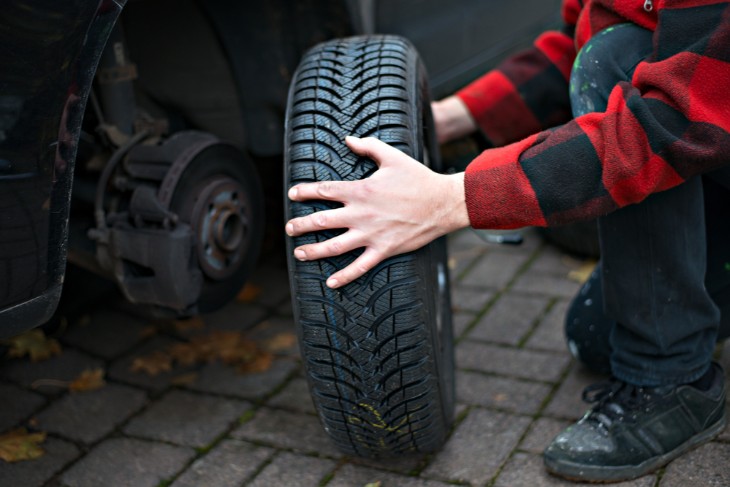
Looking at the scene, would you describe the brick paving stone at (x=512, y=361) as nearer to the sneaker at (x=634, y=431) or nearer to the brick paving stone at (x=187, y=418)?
the sneaker at (x=634, y=431)

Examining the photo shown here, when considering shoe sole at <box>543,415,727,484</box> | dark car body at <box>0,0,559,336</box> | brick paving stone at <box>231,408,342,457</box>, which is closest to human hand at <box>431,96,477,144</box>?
dark car body at <box>0,0,559,336</box>

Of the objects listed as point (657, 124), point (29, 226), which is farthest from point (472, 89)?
point (29, 226)

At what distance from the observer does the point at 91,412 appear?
217 cm

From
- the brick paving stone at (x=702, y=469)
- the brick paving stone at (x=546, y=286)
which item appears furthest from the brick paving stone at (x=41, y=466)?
the brick paving stone at (x=546, y=286)

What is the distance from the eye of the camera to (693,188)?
1.74 metres

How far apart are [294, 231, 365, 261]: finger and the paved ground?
1.95 feet

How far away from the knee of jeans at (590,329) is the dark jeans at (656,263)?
0.18 meters

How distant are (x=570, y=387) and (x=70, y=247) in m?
1.28

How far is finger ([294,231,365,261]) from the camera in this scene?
150 centimetres

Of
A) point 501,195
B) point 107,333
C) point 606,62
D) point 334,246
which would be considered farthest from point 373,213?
point 107,333

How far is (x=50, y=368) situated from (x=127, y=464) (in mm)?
590

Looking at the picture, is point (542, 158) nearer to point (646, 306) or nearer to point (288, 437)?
point (646, 306)

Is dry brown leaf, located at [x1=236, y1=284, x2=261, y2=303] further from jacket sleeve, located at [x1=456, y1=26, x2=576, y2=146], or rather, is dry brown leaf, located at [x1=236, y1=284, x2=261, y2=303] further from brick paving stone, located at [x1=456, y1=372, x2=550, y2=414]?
jacket sleeve, located at [x1=456, y1=26, x2=576, y2=146]

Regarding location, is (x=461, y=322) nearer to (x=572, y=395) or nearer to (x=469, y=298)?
(x=469, y=298)
